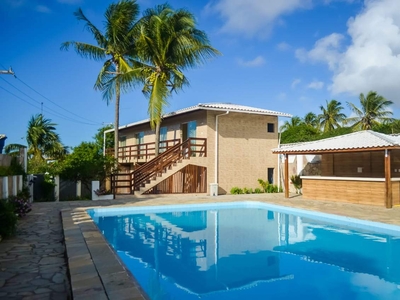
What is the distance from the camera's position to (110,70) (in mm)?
20750

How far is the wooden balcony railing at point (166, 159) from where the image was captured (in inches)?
691

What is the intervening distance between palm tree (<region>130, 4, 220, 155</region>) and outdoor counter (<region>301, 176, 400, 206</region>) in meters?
8.91

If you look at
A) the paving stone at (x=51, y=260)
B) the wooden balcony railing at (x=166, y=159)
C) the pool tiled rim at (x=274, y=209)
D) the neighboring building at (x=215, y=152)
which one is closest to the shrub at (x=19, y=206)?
the pool tiled rim at (x=274, y=209)

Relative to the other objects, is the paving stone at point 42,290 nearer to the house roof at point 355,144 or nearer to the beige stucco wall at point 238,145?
the house roof at point 355,144

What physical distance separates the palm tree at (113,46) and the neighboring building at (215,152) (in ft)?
12.4

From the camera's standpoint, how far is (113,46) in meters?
20.0

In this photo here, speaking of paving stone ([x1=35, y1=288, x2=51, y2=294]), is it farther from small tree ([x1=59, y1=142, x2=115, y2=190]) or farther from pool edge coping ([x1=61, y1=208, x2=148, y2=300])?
small tree ([x1=59, y1=142, x2=115, y2=190])

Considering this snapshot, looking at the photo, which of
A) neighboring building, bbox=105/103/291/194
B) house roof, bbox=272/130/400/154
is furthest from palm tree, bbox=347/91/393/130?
house roof, bbox=272/130/400/154

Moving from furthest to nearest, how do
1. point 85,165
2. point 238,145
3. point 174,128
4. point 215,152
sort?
point 174,128
point 238,145
point 215,152
point 85,165

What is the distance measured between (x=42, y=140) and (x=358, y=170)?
2529cm

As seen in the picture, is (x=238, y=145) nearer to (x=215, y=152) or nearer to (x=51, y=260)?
(x=215, y=152)

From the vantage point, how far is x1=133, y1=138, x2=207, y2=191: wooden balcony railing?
1756 centimetres

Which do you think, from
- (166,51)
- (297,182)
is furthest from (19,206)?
(297,182)

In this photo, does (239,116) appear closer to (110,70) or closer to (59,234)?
(110,70)
